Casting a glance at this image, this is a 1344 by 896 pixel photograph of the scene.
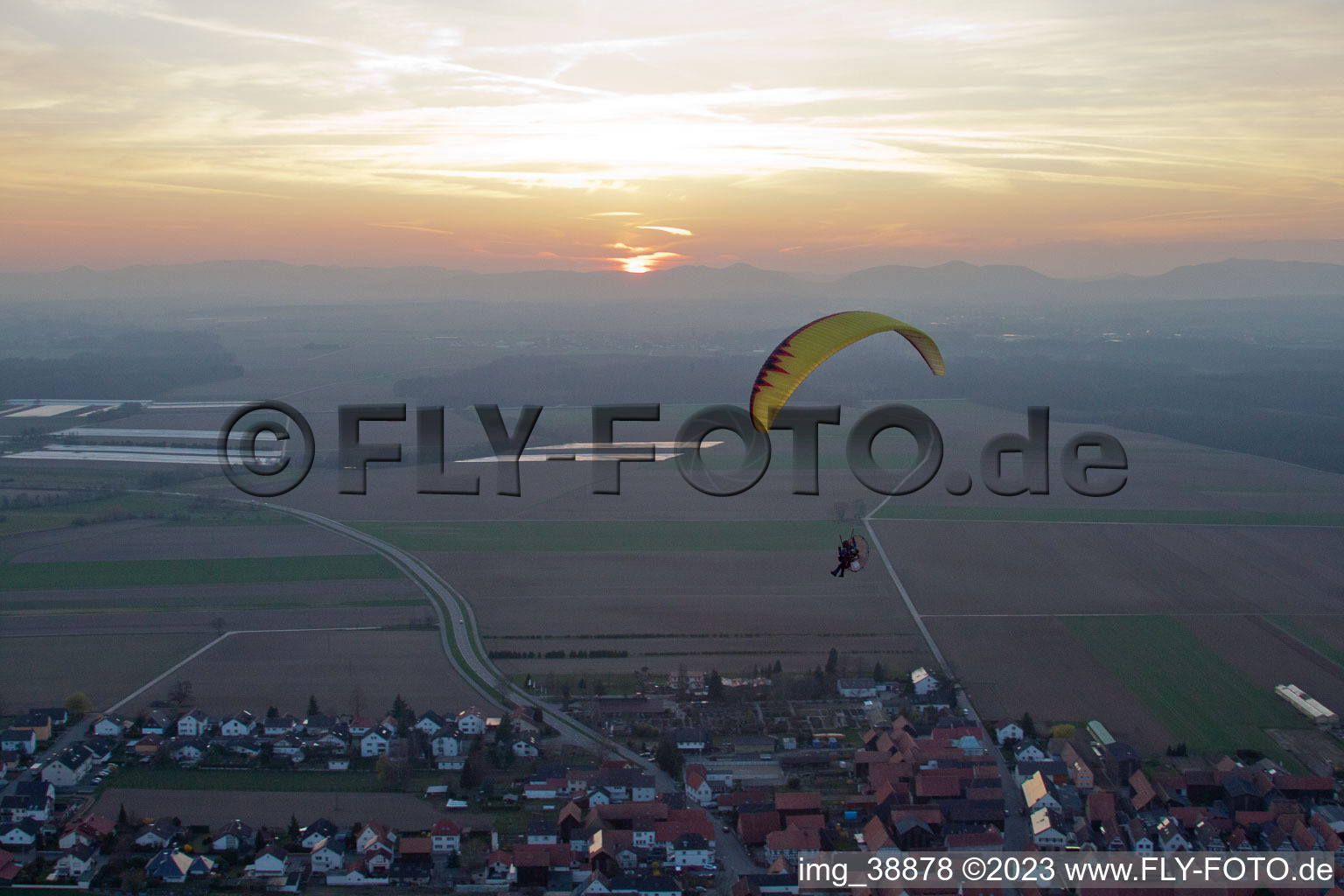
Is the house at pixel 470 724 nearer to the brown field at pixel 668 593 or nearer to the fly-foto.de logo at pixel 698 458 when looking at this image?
the brown field at pixel 668 593

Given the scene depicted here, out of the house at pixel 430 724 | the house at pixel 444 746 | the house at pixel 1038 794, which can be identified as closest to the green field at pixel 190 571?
the house at pixel 430 724

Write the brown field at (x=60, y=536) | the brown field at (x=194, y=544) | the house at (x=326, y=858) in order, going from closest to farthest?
1. the house at (x=326, y=858)
2. the brown field at (x=194, y=544)
3. the brown field at (x=60, y=536)

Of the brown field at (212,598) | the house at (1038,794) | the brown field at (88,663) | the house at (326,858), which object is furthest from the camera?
the brown field at (212,598)

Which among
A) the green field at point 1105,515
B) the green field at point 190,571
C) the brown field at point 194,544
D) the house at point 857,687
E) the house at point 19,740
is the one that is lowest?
the house at point 19,740

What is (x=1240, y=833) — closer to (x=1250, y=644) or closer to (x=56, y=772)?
(x=1250, y=644)

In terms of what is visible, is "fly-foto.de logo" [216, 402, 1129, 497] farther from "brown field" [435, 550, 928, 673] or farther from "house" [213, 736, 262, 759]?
"house" [213, 736, 262, 759]

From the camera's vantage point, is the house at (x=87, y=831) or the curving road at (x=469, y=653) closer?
the house at (x=87, y=831)
